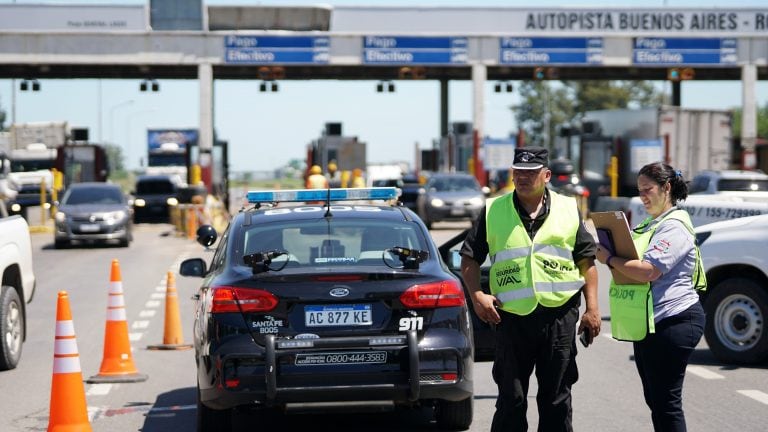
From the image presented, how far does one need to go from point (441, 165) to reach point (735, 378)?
159 feet

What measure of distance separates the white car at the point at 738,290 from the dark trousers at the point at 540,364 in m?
5.29

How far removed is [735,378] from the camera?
11422 millimetres

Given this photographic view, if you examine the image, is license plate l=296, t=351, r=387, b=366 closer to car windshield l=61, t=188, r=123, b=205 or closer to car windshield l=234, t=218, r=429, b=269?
car windshield l=234, t=218, r=429, b=269

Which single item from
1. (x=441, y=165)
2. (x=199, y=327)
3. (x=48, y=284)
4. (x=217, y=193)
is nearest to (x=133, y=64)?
(x=217, y=193)

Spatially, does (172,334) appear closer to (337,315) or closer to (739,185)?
(337,315)

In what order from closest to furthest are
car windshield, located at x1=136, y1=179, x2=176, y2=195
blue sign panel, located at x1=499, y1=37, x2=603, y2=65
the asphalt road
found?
the asphalt road, car windshield, located at x1=136, y1=179, x2=176, y2=195, blue sign panel, located at x1=499, y1=37, x2=603, y2=65

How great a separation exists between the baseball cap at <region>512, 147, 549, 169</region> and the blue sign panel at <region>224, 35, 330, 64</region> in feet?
144

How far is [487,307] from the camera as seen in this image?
7.03m

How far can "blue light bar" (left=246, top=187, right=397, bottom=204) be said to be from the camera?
952 centimetres

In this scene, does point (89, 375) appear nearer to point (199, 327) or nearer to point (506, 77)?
point (199, 327)

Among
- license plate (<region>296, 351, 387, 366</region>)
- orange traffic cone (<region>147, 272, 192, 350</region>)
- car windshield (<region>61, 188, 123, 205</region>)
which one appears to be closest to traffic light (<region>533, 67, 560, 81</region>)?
car windshield (<region>61, 188, 123, 205</region>)

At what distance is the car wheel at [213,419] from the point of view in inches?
335

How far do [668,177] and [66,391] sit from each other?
3.76 metres

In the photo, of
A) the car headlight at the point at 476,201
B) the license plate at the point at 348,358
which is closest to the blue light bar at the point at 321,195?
the license plate at the point at 348,358
